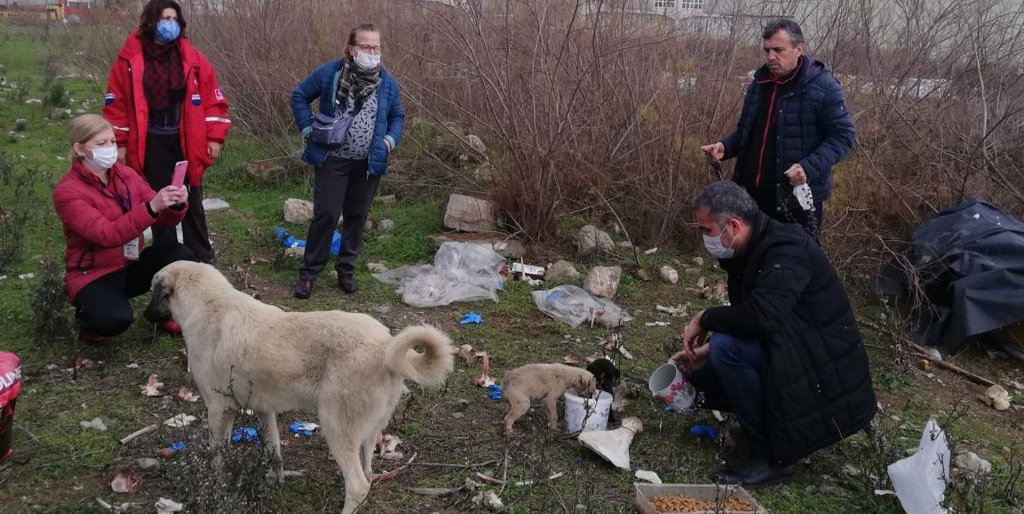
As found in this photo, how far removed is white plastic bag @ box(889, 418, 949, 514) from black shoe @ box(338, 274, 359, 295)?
3.98m

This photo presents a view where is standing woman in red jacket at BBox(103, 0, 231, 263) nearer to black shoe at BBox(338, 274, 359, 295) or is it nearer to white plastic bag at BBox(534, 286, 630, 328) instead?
black shoe at BBox(338, 274, 359, 295)

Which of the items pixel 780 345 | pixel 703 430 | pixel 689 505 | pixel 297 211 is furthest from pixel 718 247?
pixel 297 211

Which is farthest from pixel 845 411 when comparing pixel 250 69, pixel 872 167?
pixel 250 69

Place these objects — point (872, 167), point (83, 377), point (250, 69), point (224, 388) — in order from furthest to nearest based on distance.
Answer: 1. point (250, 69)
2. point (872, 167)
3. point (83, 377)
4. point (224, 388)

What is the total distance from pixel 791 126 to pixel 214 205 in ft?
19.4

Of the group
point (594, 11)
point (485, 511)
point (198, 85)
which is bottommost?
point (485, 511)

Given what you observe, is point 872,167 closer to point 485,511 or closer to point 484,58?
point 484,58

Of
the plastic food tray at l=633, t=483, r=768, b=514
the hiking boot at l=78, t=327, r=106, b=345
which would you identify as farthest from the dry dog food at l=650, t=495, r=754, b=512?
the hiking boot at l=78, t=327, r=106, b=345

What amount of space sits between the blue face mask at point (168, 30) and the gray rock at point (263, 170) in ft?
13.1

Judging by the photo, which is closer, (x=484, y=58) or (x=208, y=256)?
(x=208, y=256)

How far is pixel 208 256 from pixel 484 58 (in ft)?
9.31

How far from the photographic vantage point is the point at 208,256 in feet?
19.5

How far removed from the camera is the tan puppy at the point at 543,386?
4164 mm

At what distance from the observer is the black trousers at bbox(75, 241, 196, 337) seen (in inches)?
181
